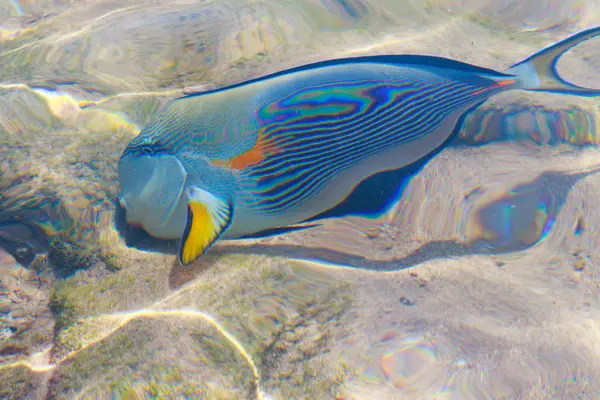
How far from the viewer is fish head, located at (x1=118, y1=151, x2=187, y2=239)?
1.34 meters

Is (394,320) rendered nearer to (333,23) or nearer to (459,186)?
(459,186)

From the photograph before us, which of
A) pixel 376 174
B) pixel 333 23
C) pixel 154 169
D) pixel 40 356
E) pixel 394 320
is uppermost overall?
pixel 333 23

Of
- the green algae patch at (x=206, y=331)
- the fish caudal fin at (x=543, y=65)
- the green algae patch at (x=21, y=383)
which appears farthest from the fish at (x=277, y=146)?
the green algae patch at (x=21, y=383)

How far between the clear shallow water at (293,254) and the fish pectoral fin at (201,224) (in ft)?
0.50

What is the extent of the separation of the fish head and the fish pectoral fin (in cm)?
7

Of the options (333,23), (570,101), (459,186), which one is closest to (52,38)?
(333,23)

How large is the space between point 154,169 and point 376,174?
2.55 feet

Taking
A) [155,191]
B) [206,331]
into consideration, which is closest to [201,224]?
[155,191]

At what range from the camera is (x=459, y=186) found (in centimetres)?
190

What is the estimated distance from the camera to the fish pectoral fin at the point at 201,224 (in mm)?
1265

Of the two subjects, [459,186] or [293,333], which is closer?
[293,333]

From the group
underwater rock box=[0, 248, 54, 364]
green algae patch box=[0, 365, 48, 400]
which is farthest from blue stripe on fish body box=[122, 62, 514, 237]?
green algae patch box=[0, 365, 48, 400]

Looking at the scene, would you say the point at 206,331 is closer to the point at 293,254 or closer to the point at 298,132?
the point at 293,254

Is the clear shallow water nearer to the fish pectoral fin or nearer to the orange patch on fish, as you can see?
the fish pectoral fin
